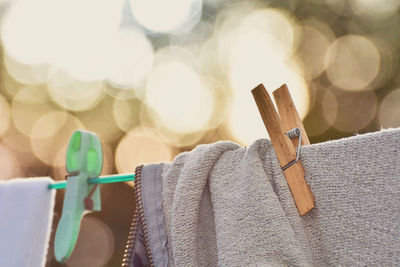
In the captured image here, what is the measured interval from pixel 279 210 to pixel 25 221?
2.16 feet

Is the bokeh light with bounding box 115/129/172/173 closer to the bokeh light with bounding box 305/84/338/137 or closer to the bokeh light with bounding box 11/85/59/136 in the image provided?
the bokeh light with bounding box 11/85/59/136

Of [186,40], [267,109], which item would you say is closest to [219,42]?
[186,40]

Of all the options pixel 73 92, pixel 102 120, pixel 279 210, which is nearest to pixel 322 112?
pixel 102 120

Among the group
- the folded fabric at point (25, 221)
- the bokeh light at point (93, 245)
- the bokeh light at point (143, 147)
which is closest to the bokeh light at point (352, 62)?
the bokeh light at point (143, 147)

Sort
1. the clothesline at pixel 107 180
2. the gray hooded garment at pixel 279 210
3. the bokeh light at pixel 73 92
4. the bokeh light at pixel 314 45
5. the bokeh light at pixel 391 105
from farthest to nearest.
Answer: the bokeh light at pixel 73 92
the bokeh light at pixel 314 45
the bokeh light at pixel 391 105
the clothesline at pixel 107 180
the gray hooded garment at pixel 279 210

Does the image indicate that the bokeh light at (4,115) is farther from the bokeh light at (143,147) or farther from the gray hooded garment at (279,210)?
the gray hooded garment at (279,210)

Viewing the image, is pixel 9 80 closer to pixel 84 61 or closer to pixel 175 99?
pixel 84 61

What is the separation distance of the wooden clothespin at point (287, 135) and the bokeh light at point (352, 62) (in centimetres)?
468

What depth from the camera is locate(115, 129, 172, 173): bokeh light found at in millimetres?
6156

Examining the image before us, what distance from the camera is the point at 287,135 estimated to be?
597mm

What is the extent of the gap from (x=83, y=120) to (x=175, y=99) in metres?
2.10

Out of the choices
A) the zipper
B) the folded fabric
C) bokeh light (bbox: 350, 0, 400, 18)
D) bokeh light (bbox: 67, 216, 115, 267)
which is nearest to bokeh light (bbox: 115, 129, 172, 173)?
bokeh light (bbox: 67, 216, 115, 267)

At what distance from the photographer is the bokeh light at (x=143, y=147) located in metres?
6.16

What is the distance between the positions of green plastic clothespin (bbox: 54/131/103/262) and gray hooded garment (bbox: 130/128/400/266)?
0.81 feet
